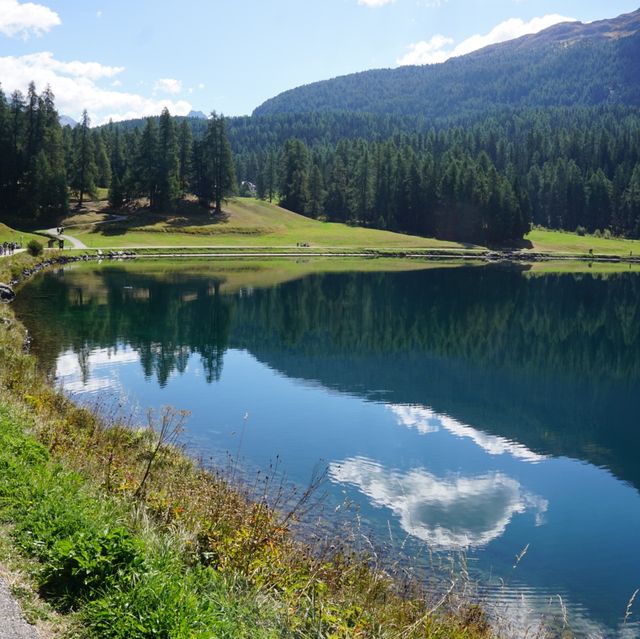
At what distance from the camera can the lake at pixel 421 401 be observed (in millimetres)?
16953

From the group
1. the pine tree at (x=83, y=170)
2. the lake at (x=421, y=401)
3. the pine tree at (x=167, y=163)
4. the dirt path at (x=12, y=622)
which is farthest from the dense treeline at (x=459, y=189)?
the dirt path at (x=12, y=622)

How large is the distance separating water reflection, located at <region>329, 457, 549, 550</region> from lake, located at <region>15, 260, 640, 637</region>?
0.07 m

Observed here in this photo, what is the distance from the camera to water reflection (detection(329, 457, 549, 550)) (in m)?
17.5

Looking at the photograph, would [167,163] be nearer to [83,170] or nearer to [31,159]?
[83,170]

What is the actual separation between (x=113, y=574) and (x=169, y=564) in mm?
1088

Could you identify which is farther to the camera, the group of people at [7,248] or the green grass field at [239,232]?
the green grass field at [239,232]

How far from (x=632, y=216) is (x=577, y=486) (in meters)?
156

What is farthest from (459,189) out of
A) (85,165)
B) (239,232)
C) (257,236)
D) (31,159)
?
(31,159)

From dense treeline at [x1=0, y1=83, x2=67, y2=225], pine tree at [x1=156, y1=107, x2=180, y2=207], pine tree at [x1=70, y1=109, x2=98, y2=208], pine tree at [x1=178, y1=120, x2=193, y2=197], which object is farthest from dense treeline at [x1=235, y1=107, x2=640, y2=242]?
dense treeline at [x1=0, y1=83, x2=67, y2=225]

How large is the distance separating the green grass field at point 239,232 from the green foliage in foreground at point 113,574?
306ft

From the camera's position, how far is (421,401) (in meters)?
31.3

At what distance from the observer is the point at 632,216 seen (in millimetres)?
159125

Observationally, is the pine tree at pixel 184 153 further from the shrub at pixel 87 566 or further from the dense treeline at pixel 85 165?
the shrub at pixel 87 566

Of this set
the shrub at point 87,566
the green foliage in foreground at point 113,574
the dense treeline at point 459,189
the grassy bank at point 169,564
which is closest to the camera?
the green foliage in foreground at point 113,574
